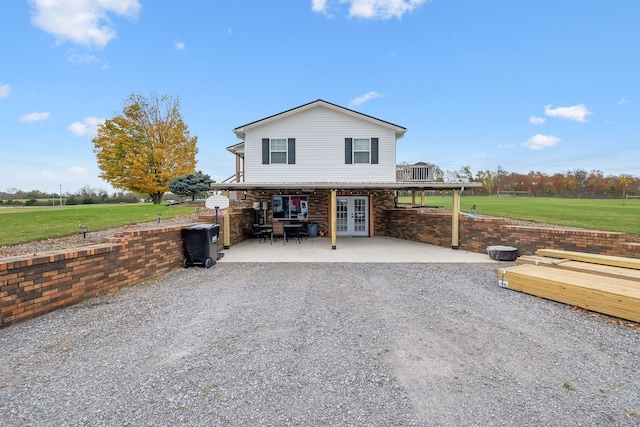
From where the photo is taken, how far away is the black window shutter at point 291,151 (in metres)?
12.9

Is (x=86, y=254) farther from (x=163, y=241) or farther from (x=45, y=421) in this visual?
(x=45, y=421)

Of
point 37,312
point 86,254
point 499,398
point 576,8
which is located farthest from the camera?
point 576,8

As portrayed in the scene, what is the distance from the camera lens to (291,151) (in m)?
12.9

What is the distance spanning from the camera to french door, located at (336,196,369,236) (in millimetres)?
13945

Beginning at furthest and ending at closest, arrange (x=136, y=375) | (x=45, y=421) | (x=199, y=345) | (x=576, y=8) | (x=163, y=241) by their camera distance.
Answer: (x=576, y=8) → (x=163, y=241) → (x=199, y=345) → (x=136, y=375) → (x=45, y=421)

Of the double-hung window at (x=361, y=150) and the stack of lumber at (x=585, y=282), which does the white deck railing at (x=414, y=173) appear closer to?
Result: the double-hung window at (x=361, y=150)

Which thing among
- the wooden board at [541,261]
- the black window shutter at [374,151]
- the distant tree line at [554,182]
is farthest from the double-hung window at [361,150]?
the distant tree line at [554,182]

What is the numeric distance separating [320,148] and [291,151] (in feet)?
4.46

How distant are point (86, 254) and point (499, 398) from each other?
6.07 meters

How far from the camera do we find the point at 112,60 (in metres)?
14.5

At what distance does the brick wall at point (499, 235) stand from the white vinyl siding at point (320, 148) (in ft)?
7.92

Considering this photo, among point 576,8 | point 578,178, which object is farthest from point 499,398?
point 578,178

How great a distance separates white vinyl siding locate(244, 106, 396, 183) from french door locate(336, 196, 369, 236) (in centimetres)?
142

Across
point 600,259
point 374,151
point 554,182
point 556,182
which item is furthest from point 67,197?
point 554,182
